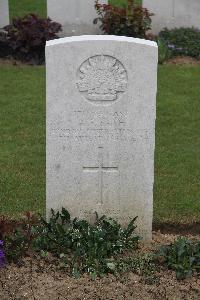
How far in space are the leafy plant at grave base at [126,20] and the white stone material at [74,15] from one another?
1.12 feet

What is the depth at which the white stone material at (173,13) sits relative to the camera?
41.2 feet

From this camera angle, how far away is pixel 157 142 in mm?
8289

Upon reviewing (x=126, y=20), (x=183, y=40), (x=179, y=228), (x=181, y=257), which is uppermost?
(x=126, y=20)

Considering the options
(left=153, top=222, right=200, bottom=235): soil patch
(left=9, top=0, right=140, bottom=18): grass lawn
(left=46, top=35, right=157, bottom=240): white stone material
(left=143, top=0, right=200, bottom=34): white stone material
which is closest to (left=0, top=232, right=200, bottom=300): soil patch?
(left=46, top=35, right=157, bottom=240): white stone material

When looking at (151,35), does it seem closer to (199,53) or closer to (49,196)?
(199,53)

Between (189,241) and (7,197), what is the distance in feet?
6.72

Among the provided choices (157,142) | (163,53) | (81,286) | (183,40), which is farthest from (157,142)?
(183,40)

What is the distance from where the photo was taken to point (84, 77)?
17.1 feet

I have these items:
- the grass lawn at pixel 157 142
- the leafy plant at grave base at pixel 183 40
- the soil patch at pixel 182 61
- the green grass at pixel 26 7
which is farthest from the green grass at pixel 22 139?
the green grass at pixel 26 7

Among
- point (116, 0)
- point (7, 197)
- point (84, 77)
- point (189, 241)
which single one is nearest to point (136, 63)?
point (84, 77)

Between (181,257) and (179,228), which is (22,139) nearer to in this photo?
(179,228)

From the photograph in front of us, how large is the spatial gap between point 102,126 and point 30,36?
6.74 metres

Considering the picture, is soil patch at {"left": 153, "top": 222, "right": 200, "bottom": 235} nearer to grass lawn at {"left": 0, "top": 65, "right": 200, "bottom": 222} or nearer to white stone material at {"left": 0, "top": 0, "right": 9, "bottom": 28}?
grass lawn at {"left": 0, "top": 65, "right": 200, "bottom": 222}

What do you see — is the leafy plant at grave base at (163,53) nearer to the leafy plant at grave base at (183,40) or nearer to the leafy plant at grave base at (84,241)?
the leafy plant at grave base at (183,40)
